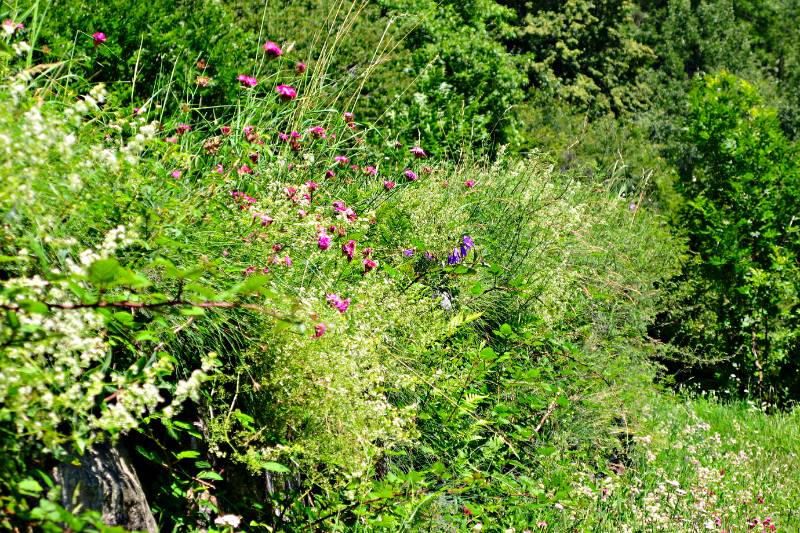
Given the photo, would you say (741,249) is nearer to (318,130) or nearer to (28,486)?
(318,130)

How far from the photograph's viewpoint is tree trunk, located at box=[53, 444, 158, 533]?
84.0 inches

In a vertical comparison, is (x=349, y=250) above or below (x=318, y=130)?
below

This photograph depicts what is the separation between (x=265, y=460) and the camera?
8.76 feet

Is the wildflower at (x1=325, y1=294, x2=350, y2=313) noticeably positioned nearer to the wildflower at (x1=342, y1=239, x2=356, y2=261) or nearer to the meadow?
the meadow

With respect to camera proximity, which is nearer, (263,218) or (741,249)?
(263,218)

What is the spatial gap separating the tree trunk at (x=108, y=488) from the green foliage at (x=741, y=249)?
6808 millimetres

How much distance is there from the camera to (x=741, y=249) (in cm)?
908

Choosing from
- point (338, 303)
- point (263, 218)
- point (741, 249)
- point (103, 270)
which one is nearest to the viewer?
point (103, 270)

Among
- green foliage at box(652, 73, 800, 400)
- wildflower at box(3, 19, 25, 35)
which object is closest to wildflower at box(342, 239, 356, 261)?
wildflower at box(3, 19, 25, 35)

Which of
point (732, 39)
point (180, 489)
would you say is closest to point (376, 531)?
point (180, 489)

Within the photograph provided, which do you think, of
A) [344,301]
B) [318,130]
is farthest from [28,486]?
[318,130]

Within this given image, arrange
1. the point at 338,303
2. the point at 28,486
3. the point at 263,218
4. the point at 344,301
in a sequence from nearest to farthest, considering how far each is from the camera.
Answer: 1. the point at 28,486
2. the point at 263,218
3. the point at 338,303
4. the point at 344,301

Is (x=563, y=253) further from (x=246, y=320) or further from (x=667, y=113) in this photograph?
Answer: (x=667, y=113)

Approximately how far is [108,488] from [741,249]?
8.32 m
